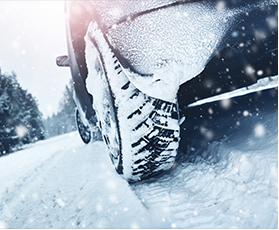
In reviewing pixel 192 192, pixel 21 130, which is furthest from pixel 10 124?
pixel 192 192

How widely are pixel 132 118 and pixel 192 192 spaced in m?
0.75

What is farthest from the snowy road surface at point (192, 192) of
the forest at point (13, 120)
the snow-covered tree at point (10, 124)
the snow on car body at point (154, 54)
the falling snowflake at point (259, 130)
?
the forest at point (13, 120)

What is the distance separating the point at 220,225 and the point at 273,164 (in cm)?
58

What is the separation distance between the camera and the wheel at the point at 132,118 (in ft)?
4.22

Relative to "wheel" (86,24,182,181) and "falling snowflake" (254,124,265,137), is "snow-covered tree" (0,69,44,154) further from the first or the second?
"falling snowflake" (254,124,265,137)

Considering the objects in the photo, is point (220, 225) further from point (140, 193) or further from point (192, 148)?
point (192, 148)

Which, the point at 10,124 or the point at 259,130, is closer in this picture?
the point at 259,130

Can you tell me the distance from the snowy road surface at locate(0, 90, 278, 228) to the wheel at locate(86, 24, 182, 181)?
1.01 ft

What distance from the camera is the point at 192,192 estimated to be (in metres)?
1.46

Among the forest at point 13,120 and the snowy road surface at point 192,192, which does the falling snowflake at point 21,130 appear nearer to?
the forest at point 13,120

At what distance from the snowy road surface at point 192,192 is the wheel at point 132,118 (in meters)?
0.31

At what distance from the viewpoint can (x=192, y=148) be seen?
2.32 metres

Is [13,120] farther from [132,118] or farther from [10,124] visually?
[132,118]

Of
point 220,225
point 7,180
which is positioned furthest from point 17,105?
point 220,225
